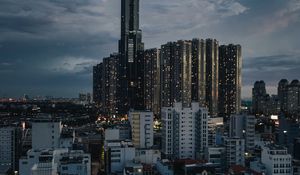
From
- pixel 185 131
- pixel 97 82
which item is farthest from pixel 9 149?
pixel 97 82

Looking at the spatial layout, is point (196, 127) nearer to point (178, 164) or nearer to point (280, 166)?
point (178, 164)

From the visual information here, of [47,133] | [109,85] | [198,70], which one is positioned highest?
[198,70]

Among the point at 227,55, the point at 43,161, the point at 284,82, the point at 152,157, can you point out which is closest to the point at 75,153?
the point at 43,161

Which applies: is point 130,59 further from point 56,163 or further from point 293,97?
point 56,163

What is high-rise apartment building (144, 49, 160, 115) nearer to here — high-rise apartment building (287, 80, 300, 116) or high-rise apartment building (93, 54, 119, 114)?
high-rise apartment building (93, 54, 119, 114)

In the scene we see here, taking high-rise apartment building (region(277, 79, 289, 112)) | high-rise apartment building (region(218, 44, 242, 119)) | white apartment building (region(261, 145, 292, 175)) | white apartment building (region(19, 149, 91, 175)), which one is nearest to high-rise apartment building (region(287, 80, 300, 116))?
high-rise apartment building (region(277, 79, 289, 112))

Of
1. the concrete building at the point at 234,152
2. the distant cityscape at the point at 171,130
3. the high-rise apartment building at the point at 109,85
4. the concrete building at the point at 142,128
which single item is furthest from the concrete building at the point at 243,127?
the high-rise apartment building at the point at 109,85
